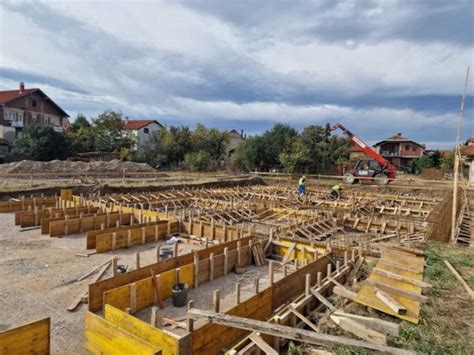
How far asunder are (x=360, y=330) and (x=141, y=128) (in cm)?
4623

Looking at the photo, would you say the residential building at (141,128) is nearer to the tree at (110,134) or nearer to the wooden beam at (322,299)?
the tree at (110,134)

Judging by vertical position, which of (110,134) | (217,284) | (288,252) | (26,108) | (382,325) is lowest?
(217,284)

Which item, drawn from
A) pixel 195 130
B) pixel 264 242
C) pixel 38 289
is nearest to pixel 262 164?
pixel 195 130

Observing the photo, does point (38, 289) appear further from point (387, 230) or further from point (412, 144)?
point (412, 144)

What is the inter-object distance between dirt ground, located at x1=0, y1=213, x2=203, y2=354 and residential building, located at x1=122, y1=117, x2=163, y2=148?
115 ft

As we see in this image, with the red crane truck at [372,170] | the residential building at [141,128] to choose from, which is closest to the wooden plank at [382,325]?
the red crane truck at [372,170]

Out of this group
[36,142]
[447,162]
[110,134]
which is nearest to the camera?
[36,142]

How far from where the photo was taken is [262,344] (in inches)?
161

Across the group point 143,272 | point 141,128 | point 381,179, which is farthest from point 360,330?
point 141,128

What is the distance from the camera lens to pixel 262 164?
128 feet

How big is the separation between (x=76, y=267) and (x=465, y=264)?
8.50 m

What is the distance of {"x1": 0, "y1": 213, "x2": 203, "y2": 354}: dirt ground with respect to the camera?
5168 millimetres

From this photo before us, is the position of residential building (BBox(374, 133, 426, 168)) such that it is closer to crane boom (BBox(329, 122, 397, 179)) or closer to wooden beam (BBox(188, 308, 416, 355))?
crane boom (BBox(329, 122, 397, 179))

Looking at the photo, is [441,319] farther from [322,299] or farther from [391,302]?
[322,299]
